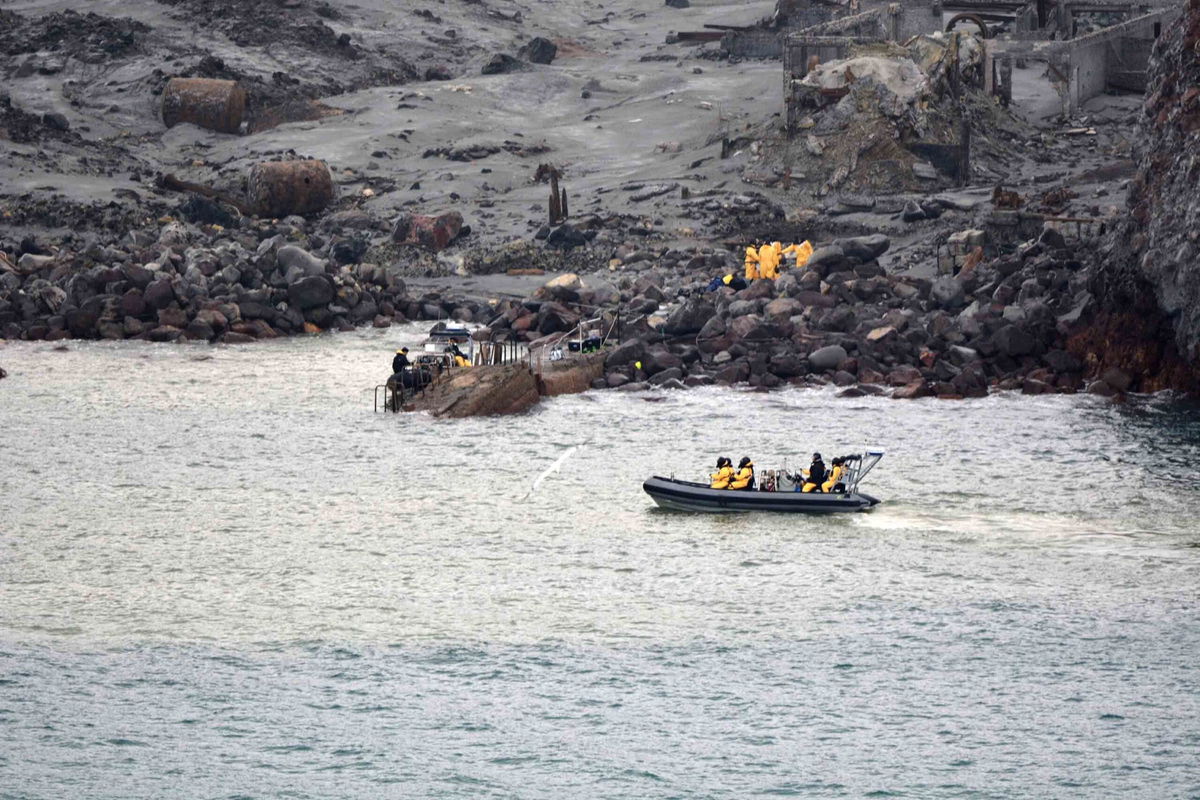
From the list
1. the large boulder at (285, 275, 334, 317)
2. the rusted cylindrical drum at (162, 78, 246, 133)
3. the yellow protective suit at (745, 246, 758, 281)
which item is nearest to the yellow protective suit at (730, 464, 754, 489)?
the yellow protective suit at (745, 246, 758, 281)

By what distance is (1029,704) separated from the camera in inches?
1388

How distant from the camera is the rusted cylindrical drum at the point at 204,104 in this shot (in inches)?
3848

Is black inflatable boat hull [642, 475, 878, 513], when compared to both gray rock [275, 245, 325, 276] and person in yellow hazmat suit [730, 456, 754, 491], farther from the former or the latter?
gray rock [275, 245, 325, 276]

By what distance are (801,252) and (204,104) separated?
137 feet

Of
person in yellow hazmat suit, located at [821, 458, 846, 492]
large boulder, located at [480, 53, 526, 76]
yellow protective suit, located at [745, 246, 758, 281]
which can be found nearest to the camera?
person in yellow hazmat suit, located at [821, 458, 846, 492]

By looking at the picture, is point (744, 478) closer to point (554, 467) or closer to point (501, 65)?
point (554, 467)

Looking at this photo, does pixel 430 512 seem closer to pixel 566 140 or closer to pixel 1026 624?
pixel 1026 624

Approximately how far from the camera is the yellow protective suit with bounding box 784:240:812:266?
70.9 m

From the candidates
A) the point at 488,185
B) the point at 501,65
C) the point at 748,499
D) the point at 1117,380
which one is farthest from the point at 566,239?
the point at 748,499

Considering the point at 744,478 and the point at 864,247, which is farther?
the point at 864,247

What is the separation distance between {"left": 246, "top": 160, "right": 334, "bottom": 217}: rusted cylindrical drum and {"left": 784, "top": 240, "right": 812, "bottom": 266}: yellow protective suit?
26745mm

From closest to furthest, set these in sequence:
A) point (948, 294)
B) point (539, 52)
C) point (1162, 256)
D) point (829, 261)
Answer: point (1162, 256)
point (948, 294)
point (829, 261)
point (539, 52)

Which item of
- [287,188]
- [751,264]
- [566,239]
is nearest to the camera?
[751,264]

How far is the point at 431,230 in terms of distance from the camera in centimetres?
8206
